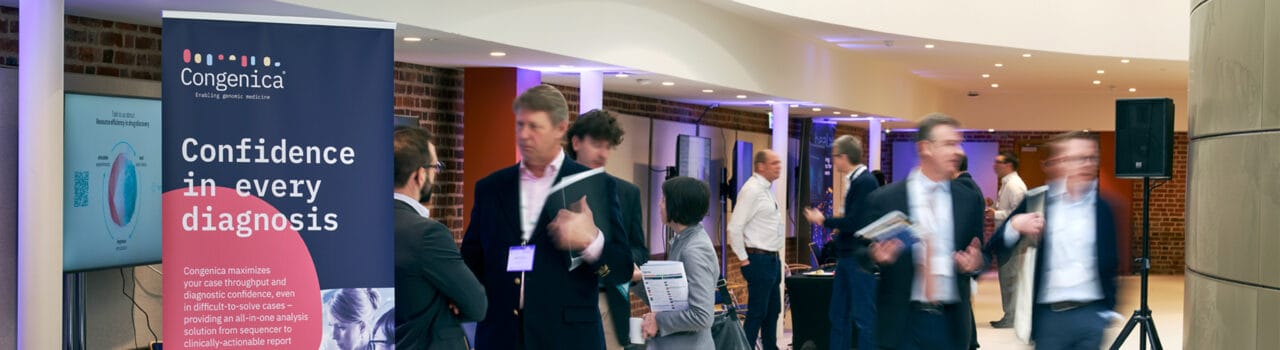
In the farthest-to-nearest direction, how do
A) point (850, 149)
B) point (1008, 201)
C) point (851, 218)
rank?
point (1008, 201), point (850, 149), point (851, 218)

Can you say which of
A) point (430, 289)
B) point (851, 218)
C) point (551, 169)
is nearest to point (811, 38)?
point (851, 218)

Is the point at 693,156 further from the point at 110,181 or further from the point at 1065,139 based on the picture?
the point at 1065,139

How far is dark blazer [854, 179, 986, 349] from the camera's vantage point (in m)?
5.40

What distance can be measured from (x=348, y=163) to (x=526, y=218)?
2.54 ft

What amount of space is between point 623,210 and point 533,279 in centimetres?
45

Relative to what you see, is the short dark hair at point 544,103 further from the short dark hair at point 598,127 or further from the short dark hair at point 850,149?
the short dark hair at point 850,149

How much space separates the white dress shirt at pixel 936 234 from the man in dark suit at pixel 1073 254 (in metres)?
0.32

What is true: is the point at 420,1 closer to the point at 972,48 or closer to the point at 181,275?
the point at 181,275

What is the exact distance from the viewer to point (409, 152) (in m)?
3.74

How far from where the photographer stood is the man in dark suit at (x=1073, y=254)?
5.25 meters

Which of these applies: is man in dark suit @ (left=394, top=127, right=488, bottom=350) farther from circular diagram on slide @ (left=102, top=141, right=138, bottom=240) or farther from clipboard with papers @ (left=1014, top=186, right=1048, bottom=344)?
circular diagram on slide @ (left=102, top=141, right=138, bottom=240)

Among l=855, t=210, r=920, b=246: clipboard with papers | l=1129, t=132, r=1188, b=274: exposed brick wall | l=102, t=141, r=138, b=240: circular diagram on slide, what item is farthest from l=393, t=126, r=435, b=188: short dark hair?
l=1129, t=132, r=1188, b=274: exposed brick wall

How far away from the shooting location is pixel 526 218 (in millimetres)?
4211

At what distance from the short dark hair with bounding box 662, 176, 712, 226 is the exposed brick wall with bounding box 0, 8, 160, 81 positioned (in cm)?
304
